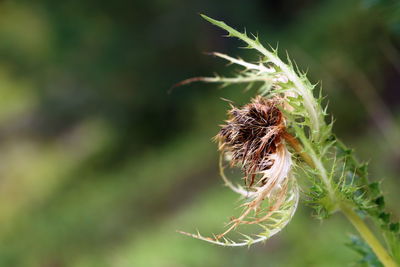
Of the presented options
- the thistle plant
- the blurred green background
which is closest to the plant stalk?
the thistle plant

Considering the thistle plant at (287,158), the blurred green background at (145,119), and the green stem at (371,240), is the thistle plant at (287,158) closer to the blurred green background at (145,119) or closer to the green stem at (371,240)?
the green stem at (371,240)

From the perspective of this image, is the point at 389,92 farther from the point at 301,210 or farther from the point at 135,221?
the point at 135,221

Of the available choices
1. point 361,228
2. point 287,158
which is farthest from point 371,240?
point 287,158

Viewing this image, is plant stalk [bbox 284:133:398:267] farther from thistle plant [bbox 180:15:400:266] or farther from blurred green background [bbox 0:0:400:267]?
blurred green background [bbox 0:0:400:267]

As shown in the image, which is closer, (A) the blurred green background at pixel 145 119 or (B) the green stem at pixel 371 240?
(B) the green stem at pixel 371 240

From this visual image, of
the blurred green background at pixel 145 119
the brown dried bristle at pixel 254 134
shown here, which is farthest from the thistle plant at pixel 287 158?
the blurred green background at pixel 145 119
